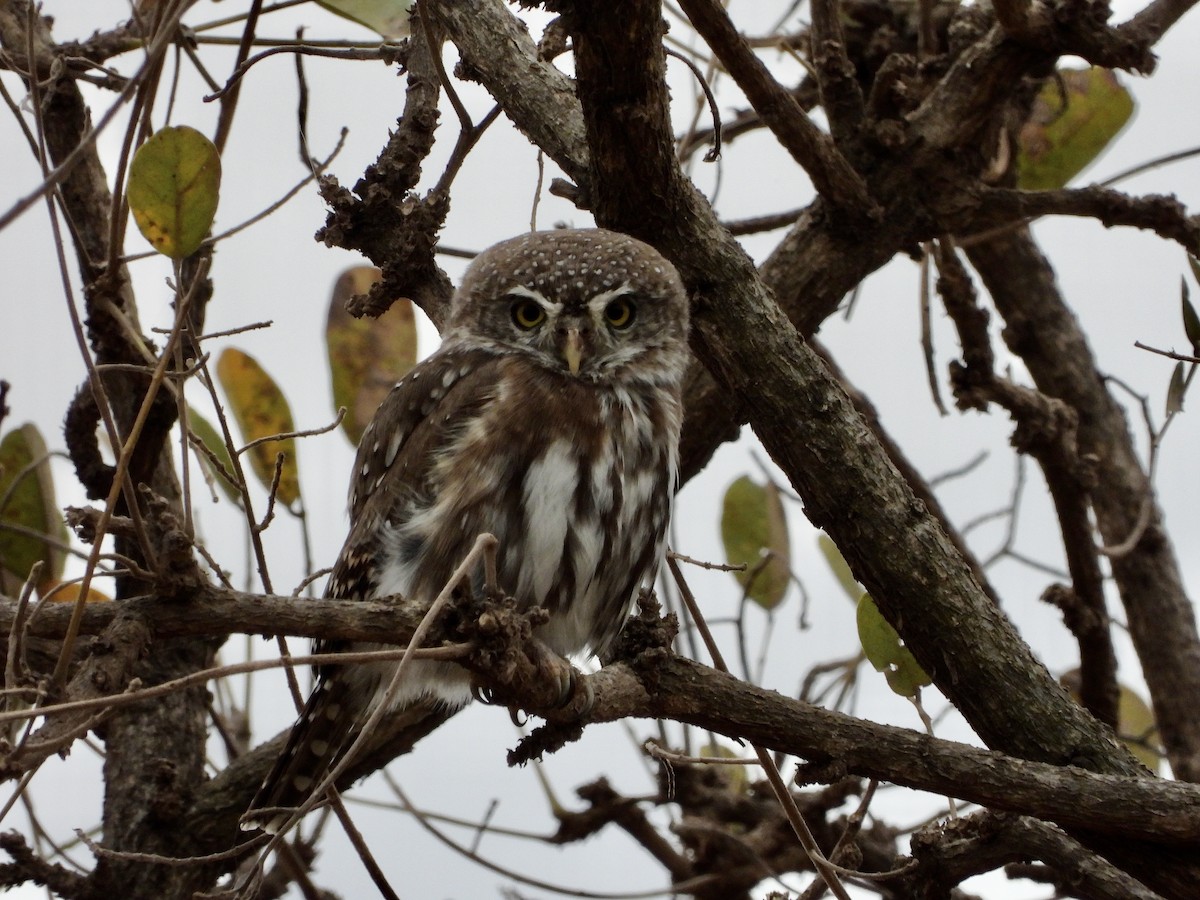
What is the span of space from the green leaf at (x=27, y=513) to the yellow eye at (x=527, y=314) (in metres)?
1.24

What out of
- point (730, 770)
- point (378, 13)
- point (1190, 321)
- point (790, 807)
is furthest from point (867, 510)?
point (730, 770)

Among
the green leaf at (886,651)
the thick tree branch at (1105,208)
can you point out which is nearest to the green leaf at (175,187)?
the green leaf at (886,651)

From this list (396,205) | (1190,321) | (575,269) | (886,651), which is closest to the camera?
(1190,321)

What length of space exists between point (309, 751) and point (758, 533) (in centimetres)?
143

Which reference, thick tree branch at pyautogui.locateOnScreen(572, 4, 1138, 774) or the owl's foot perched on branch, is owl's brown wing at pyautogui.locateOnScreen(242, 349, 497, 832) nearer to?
thick tree branch at pyautogui.locateOnScreen(572, 4, 1138, 774)

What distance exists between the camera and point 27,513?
11.8 feet

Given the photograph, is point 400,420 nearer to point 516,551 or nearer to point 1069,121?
point 516,551

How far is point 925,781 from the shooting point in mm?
2340

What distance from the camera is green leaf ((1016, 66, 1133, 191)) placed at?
395cm

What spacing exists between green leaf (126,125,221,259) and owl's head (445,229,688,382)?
114 centimetres

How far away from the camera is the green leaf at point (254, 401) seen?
3.53 m

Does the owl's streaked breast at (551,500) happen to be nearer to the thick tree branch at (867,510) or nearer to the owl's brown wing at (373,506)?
the owl's brown wing at (373,506)

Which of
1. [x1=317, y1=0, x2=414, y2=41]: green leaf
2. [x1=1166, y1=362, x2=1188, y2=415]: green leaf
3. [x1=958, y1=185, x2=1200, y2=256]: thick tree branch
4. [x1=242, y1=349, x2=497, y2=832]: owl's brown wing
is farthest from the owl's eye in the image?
[x1=1166, y1=362, x2=1188, y2=415]: green leaf

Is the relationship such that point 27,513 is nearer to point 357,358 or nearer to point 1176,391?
point 357,358
